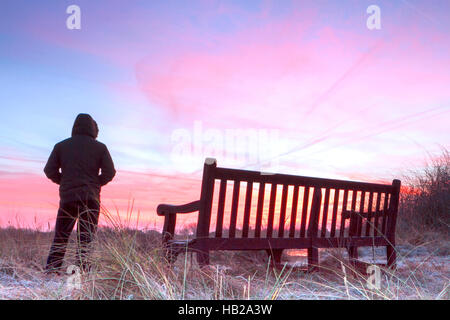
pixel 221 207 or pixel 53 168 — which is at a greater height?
pixel 53 168

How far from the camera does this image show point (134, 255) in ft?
10.3

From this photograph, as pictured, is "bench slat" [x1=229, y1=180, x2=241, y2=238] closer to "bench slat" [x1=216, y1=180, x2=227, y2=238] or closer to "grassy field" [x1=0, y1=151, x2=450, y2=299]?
"bench slat" [x1=216, y1=180, x2=227, y2=238]

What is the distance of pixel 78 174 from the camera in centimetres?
494

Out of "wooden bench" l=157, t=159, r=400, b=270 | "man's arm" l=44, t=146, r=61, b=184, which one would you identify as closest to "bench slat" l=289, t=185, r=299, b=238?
"wooden bench" l=157, t=159, r=400, b=270

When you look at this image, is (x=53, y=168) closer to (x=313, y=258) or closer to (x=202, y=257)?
(x=202, y=257)

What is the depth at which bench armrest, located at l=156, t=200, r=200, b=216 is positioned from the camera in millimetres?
4571

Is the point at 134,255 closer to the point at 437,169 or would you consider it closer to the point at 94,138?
the point at 94,138

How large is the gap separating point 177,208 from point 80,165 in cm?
112

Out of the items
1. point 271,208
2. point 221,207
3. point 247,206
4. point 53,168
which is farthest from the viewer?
point 53,168

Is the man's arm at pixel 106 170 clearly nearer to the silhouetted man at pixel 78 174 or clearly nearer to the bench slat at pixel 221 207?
the silhouetted man at pixel 78 174

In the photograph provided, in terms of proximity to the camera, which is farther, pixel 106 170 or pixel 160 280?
pixel 106 170

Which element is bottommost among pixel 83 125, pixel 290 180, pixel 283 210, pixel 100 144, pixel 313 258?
pixel 313 258

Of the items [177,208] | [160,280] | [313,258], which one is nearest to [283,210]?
[313,258]
